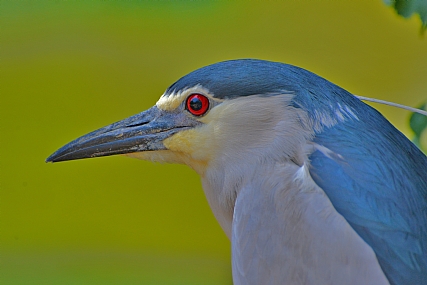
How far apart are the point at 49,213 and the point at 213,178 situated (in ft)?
5.55

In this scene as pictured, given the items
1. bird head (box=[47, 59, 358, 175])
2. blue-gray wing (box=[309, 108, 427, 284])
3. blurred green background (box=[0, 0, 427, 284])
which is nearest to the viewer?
blue-gray wing (box=[309, 108, 427, 284])

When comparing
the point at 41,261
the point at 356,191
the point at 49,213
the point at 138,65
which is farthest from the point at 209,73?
the point at 41,261

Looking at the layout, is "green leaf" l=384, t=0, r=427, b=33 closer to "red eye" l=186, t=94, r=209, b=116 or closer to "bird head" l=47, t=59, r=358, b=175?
"bird head" l=47, t=59, r=358, b=175

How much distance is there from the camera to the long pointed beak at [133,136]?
89 cm

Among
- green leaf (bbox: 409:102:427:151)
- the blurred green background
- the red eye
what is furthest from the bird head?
the blurred green background

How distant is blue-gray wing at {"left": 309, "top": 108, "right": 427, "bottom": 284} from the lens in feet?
2.29

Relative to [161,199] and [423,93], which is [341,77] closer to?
[423,93]

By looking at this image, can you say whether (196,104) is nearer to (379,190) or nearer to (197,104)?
(197,104)

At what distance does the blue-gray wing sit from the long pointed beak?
233 millimetres

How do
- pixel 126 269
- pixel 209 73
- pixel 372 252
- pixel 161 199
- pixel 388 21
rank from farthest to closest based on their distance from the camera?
pixel 126 269 < pixel 161 199 < pixel 388 21 < pixel 209 73 < pixel 372 252

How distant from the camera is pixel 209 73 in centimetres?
84

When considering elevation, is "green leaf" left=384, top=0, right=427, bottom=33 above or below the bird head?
above

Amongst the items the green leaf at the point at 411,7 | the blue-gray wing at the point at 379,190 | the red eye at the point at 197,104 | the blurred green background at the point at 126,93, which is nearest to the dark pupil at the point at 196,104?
the red eye at the point at 197,104

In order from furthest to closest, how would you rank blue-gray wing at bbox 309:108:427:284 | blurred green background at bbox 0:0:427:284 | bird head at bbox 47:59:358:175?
blurred green background at bbox 0:0:427:284 → bird head at bbox 47:59:358:175 → blue-gray wing at bbox 309:108:427:284
